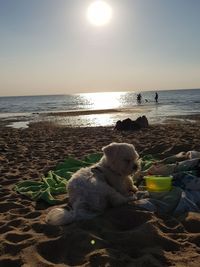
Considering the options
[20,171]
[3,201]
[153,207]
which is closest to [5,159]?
[20,171]

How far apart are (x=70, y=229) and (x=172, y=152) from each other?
18.1ft

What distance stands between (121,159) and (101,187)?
60 cm

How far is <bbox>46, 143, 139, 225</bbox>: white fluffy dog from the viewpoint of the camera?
16.5 ft

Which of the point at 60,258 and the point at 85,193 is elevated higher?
the point at 85,193

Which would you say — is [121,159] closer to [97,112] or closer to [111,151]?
[111,151]

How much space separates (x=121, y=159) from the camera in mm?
5562

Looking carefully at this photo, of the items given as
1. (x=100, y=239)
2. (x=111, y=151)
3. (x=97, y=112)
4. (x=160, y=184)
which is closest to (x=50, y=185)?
(x=111, y=151)

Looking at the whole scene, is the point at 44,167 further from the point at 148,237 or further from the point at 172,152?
the point at 148,237

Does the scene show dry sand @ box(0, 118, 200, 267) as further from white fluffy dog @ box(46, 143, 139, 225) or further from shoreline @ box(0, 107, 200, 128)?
shoreline @ box(0, 107, 200, 128)

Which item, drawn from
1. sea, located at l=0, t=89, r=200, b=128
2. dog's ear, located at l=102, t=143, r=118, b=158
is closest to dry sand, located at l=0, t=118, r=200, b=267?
dog's ear, located at l=102, t=143, r=118, b=158

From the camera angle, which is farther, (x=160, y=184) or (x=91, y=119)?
(x=91, y=119)

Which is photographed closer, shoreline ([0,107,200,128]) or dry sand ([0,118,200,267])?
dry sand ([0,118,200,267])

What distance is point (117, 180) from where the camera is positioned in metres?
5.67

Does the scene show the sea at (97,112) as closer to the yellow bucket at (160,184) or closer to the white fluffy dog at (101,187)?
the yellow bucket at (160,184)
